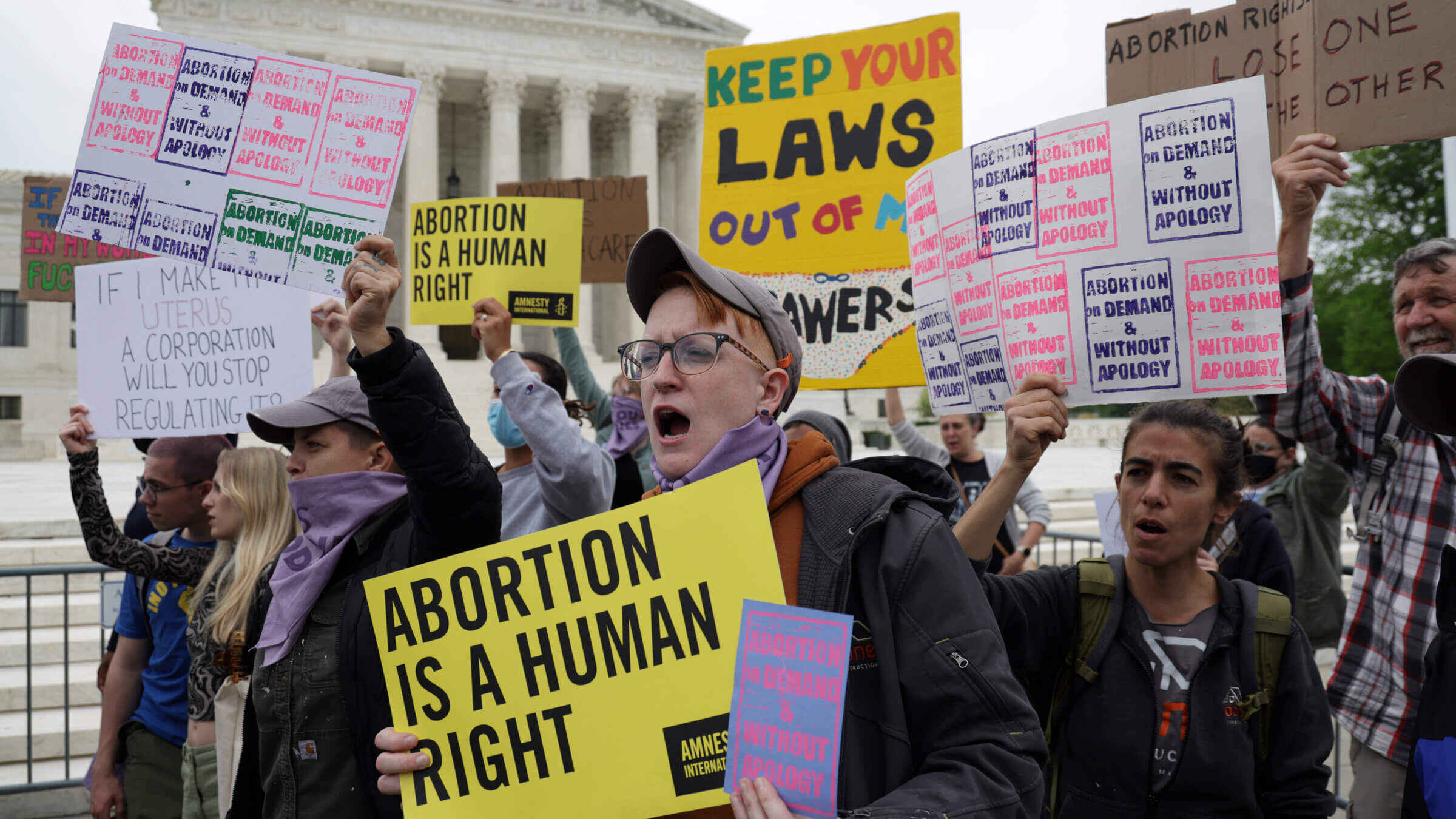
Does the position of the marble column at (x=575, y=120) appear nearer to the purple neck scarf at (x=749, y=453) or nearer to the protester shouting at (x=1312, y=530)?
the protester shouting at (x=1312, y=530)

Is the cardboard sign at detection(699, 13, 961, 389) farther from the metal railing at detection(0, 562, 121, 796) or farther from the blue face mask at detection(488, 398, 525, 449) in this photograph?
the metal railing at detection(0, 562, 121, 796)

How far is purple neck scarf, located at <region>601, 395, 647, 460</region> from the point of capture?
5125 mm

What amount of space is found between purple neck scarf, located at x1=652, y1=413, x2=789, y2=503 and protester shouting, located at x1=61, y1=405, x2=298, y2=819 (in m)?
2.03

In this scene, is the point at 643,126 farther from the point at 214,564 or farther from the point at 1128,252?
the point at 1128,252

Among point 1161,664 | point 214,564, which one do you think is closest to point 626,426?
point 214,564

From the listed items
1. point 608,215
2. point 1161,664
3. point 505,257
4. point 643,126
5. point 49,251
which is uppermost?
point 643,126

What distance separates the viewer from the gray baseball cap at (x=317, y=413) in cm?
272

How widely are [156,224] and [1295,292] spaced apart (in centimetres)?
370

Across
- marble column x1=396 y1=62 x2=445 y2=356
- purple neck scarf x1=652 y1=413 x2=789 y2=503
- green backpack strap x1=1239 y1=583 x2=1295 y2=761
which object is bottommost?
green backpack strap x1=1239 y1=583 x2=1295 y2=761

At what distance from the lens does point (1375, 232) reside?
36594 millimetres

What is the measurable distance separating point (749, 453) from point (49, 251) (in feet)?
18.6

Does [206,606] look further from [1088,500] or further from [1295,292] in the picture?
[1088,500]

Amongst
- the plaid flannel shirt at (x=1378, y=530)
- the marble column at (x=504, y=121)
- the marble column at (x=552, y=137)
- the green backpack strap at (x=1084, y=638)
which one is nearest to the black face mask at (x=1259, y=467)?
the plaid flannel shirt at (x=1378, y=530)

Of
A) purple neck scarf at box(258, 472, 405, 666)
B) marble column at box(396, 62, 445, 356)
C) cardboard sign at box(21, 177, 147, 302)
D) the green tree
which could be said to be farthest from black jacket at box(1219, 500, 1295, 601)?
the green tree
